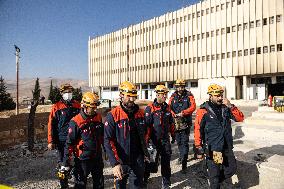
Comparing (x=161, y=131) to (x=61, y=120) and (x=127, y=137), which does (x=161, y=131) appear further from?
(x=61, y=120)

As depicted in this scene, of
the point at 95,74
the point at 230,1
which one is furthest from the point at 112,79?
the point at 230,1

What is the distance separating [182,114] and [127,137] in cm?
384

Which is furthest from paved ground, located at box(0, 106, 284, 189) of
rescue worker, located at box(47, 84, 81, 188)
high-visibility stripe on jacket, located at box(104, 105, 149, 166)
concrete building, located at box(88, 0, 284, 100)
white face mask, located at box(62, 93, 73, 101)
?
concrete building, located at box(88, 0, 284, 100)

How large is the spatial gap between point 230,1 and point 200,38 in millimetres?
9146

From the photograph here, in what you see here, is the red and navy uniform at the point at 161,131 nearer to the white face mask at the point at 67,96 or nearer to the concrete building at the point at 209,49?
the white face mask at the point at 67,96

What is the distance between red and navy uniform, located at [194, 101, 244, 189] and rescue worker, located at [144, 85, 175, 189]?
97cm

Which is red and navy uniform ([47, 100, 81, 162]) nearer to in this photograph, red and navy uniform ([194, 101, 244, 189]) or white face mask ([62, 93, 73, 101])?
white face mask ([62, 93, 73, 101])

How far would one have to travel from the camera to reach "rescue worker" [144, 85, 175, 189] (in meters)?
6.19

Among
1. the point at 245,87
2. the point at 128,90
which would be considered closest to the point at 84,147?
the point at 128,90

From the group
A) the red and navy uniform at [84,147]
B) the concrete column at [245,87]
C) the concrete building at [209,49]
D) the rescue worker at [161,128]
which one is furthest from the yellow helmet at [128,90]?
the concrete column at [245,87]

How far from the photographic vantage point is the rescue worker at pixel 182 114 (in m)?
7.72

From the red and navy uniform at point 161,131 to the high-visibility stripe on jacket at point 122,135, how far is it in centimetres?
167

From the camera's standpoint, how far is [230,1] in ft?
165

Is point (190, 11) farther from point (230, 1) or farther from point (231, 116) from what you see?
point (231, 116)
